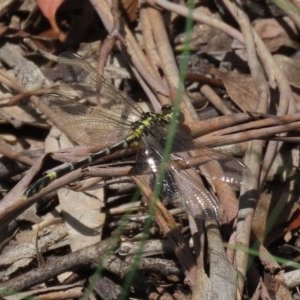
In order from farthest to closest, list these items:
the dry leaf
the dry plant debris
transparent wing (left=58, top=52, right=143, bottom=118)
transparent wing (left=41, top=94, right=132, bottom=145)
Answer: the dry leaf → transparent wing (left=58, top=52, right=143, bottom=118) → transparent wing (left=41, top=94, right=132, bottom=145) → the dry plant debris

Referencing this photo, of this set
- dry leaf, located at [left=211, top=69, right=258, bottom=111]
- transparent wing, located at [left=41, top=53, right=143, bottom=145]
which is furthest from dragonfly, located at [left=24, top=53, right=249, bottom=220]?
dry leaf, located at [left=211, top=69, right=258, bottom=111]

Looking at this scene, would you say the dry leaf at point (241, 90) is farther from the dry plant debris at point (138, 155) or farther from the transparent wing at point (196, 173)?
the transparent wing at point (196, 173)

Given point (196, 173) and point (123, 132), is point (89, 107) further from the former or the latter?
point (196, 173)

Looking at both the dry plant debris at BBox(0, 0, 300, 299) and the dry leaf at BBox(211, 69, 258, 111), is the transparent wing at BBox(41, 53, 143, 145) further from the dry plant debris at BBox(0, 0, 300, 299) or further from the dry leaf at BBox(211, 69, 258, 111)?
the dry leaf at BBox(211, 69, 258, 111)

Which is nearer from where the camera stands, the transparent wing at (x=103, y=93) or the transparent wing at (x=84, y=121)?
the transparent wing at (x=84, y=121)

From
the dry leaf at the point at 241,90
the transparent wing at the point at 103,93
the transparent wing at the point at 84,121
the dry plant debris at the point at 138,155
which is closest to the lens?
the dry plant debris at the point at 138,155

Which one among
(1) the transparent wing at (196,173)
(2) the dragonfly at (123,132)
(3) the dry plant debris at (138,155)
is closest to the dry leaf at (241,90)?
(3) the dry plant debris at (138,155)
